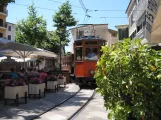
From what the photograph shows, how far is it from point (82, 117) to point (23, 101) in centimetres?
328

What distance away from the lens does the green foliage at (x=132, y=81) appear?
3.55m

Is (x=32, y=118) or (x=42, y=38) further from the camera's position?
(x=42, y=38)

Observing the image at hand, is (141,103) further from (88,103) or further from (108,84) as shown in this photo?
(88,103)

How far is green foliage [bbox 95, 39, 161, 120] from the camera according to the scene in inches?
140

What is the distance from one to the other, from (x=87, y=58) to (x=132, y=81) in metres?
13.2

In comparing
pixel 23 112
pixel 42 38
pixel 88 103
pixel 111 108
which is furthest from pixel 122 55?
pixel 42 38

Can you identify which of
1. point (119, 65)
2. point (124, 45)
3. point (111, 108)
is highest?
point (124, 45)

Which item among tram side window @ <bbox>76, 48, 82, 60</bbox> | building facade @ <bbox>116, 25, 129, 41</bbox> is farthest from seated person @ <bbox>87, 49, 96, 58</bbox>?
building facade @ <bbox>116, 25, 129, 41</bbox>

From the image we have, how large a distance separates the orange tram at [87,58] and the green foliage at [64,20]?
16203mm

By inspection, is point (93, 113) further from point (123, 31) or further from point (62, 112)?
point (123, 31)

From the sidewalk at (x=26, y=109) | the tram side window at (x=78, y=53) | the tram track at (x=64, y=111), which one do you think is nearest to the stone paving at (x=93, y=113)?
the tram track at (x=64, y=111)

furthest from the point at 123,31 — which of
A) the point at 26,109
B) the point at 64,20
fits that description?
the point at 26,109

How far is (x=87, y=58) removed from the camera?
16734 mm

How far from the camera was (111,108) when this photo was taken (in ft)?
13.2
